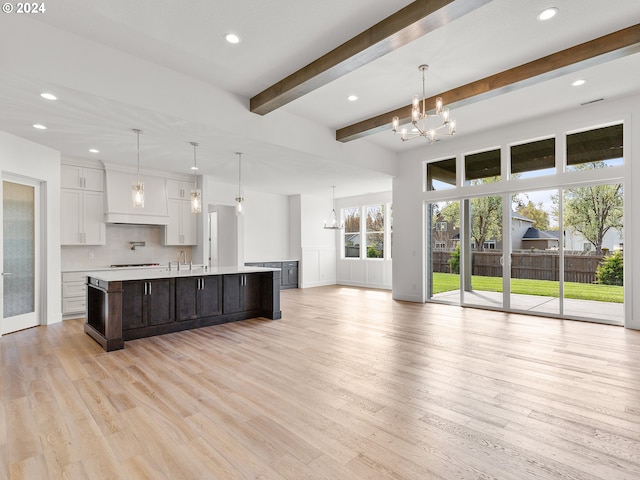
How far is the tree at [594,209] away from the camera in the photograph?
538 cm

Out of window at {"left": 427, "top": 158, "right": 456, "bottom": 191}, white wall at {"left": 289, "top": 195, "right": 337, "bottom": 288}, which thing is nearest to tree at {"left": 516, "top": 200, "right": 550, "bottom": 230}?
window at {"left": 427, "top": 158, "right": 456, "bottom": 191}

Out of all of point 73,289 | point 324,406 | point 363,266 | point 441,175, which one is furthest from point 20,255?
point 363,266

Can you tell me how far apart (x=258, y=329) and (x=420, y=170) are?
492 centimetres

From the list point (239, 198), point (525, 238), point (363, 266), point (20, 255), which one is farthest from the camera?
point (363, 266)

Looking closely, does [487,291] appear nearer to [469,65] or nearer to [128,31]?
[469,65]

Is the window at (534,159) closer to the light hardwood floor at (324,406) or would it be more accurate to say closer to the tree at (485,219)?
the tree at (485,219)

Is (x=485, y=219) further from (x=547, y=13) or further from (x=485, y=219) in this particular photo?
(x=547, y=13)

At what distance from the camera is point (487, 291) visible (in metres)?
6.68

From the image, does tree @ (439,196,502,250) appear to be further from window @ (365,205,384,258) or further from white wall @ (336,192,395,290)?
window @ (365,205,384,258)

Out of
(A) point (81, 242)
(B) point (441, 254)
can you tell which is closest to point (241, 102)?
(A) point (81, 242)

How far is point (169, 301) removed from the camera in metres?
5.00

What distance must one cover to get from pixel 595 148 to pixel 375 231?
19.1 ft

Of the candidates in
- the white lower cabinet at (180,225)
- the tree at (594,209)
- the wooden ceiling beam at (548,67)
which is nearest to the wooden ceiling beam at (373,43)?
the wooden ceiling beam at (548,67)

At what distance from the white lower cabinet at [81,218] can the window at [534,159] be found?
25.7 feet
